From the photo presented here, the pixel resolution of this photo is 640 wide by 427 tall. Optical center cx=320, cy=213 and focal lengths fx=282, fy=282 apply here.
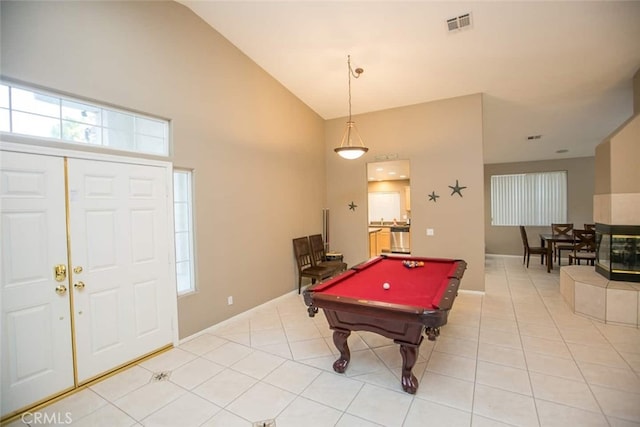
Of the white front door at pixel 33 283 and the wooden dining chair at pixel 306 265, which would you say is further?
the wooden dining chair at pixel 306 265

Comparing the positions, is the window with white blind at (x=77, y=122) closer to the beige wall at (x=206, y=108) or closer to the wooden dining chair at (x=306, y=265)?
the beige wall at (x=206, y=108)

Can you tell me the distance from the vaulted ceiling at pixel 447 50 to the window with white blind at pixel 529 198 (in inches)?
139

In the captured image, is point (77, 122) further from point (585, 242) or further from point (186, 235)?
point (585, 242)

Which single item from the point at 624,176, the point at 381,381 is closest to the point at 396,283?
the point at 381,381

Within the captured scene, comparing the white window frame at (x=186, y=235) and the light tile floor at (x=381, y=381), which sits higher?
the white window frame at (x=186, y=235)

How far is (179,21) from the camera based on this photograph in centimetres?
333

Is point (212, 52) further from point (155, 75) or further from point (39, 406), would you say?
point (39, 406)

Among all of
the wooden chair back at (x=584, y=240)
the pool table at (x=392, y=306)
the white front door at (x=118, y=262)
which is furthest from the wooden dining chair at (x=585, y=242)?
the white front door at (x=118, y=262)

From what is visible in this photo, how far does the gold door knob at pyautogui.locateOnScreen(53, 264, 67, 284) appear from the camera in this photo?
2.41 meters

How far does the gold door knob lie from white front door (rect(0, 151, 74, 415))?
2 cm

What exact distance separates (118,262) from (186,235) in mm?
794

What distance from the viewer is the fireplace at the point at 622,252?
3.79 metres

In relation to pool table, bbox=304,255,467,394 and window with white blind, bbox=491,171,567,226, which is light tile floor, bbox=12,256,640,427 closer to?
pool table, bbox=304,255,467,394

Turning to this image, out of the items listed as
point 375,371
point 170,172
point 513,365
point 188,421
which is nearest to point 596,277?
point 513,365
